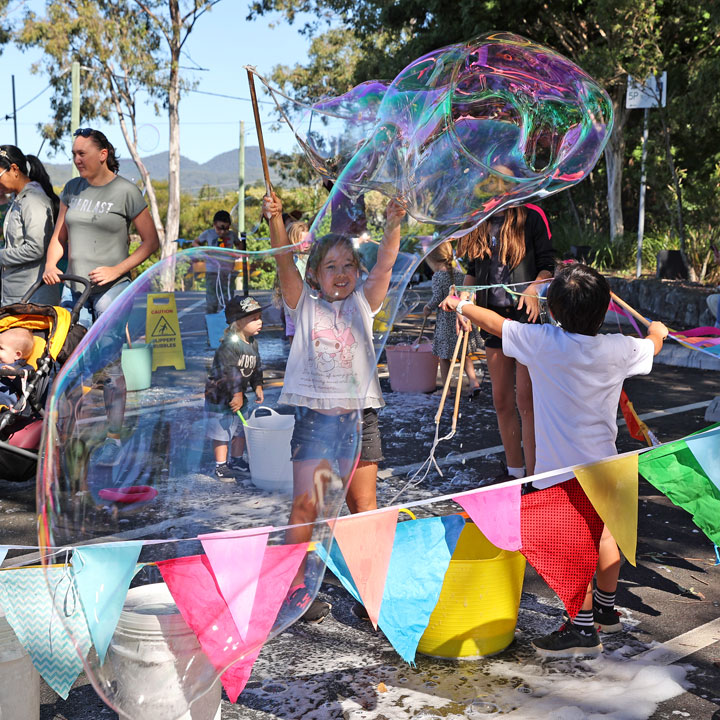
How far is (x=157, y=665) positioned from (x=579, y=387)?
169 centimetres

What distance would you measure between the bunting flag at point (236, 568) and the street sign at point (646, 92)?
13.9 m

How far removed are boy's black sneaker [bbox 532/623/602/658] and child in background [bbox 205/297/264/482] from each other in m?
1.37

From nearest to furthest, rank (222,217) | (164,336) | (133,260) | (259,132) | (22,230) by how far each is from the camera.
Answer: (164,336), (259,132), (133,260), (22,230), (222,217)

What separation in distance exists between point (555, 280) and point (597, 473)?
0.77 metres

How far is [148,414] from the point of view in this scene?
249 cm

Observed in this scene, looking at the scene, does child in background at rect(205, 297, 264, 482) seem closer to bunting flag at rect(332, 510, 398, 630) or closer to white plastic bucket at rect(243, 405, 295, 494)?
white plastic bucket at rect(243, 405, 295, 494)

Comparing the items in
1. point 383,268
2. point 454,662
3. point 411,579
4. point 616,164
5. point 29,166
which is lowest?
point 454,662

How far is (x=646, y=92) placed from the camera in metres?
14.5

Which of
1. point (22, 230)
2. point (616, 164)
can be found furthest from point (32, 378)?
point (616, 164)

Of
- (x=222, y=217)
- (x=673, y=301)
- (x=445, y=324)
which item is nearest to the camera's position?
Answer: (x=445, y=324)

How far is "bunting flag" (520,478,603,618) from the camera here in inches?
107

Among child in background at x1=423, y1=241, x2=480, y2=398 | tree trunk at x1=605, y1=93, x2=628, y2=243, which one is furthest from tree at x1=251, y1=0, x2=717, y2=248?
child in background at x1=423, y1=241, x2=480, y2=398

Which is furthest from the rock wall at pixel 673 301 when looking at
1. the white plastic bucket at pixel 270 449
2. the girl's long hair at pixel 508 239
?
the white plastic bucket at pixel 270 449

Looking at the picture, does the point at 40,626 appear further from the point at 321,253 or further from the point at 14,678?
the point at 321,253
